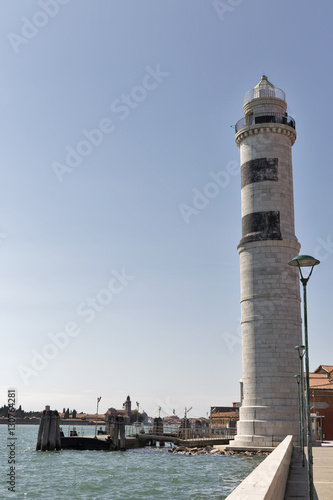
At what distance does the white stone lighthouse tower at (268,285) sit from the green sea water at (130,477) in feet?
11.0

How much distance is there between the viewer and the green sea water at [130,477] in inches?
930

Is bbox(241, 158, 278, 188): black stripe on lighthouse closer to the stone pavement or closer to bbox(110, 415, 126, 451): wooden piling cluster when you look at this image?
the stone pavement

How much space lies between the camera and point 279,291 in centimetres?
3516

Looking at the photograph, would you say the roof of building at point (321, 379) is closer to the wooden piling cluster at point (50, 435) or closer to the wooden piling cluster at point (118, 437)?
the wooden piling cluster at point (118, 437)

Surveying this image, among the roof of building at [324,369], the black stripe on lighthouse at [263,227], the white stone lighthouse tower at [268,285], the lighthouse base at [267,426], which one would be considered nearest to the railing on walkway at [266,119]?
the white stone lighthouse tower at [268,285]

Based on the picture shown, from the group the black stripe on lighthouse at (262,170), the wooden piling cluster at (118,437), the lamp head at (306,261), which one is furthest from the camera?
the wooden piling cluster at (118,437)

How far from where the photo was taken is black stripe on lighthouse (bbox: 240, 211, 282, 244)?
118ft

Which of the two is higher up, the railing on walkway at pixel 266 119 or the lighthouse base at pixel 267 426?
the railing on walkway at pixel 266 119

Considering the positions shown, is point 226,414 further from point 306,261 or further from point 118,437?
point 306,261

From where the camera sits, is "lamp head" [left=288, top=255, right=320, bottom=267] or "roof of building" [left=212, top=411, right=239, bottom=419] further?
"roof of building" [left=212, top=411, right=239, bottom=419]

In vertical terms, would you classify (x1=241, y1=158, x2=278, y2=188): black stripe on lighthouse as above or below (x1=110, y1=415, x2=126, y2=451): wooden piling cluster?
above

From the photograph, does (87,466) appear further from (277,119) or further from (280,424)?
(277,119)

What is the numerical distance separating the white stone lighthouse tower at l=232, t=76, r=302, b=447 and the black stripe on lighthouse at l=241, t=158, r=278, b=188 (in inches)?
2.8

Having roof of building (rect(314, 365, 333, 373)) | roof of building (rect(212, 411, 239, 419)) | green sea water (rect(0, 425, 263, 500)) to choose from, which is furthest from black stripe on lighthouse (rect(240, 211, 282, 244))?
roof of building (rect(212, 411, 239, 419))
